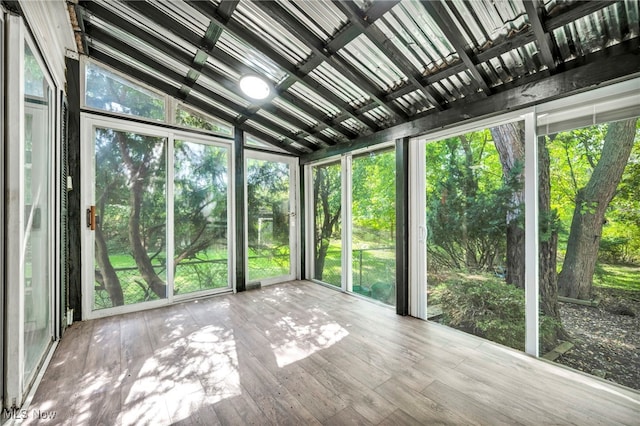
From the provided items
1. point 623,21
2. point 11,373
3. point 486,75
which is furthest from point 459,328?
point 11,373

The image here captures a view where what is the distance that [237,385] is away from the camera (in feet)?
5.82

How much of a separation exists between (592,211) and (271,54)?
2.89 meters

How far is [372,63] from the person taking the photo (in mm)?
2211

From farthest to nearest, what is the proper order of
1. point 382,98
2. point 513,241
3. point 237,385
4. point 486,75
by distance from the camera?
point 382,98 < point 513,241 < point 486,75 < point 237,385

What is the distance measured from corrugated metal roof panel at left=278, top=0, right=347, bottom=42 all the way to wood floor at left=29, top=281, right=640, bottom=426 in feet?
8.57

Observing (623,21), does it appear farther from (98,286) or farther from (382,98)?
(98,286)

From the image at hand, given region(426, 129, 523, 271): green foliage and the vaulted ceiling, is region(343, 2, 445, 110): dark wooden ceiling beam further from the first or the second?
region(426, 129, 523, 271): green foliage

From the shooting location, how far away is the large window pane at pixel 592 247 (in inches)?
71.4

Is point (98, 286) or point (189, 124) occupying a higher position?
point (189, 124)

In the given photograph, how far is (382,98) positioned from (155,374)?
10.1 ft

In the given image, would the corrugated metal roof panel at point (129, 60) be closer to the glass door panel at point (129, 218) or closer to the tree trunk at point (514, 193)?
the glass door panel at point (129, 218)

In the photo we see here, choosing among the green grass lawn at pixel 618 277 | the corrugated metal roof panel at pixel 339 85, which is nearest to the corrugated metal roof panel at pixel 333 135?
the corrugated metal roof panel at pixel 339 85

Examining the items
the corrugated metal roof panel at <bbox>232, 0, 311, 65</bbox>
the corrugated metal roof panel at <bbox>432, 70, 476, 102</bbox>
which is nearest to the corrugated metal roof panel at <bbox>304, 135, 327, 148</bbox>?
the corrugated metal roof panel at <bbox>232, 0, 311, 65</bbox>

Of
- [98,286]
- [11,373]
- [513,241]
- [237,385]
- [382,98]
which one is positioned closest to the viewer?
[11,373]
